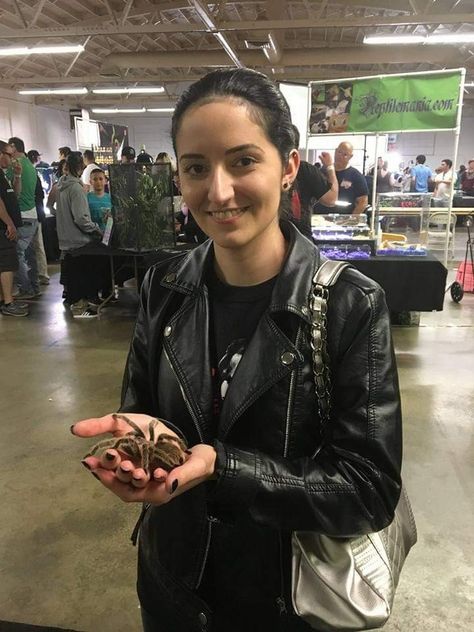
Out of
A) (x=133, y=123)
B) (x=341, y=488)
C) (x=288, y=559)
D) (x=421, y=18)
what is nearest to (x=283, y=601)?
(x=288, y=559)

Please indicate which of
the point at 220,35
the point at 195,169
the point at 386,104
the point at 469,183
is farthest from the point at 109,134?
the point at 195,169

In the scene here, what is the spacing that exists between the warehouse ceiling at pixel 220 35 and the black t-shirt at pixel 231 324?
875 centimetres

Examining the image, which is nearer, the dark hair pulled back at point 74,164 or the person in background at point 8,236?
the person in background at point 8,236

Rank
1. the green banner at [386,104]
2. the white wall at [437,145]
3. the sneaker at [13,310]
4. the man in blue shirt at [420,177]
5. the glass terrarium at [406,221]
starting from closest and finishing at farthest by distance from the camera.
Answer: the green banner at [386,104] → the glass terrarium at [406,221] → the sneaker at [13,310] → the man in blue shirt at [420,177] → the white wall at [437,145]

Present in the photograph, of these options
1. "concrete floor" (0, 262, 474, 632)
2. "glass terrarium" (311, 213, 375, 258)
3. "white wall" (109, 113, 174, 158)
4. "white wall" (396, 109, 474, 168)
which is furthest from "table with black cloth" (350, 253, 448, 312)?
"white wall" (109, 113, 174, 158)

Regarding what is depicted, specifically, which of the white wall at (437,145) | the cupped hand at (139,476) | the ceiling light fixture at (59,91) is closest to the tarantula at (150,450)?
the cupped hand at (139,476)

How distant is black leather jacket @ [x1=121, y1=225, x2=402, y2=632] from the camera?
85 cm

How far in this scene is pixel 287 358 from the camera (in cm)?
90

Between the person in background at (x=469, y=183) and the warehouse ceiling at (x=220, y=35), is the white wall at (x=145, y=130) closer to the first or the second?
the warehouse ceiling at (x=220, y=35)

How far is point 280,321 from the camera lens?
0.94m

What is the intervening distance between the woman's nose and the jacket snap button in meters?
0.29

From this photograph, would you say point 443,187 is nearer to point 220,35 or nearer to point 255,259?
point 220,35

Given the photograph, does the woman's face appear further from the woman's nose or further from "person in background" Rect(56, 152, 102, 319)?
"person in background" Rect(56, 152, 102, 319)

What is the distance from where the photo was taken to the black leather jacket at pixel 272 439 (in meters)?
0.85
